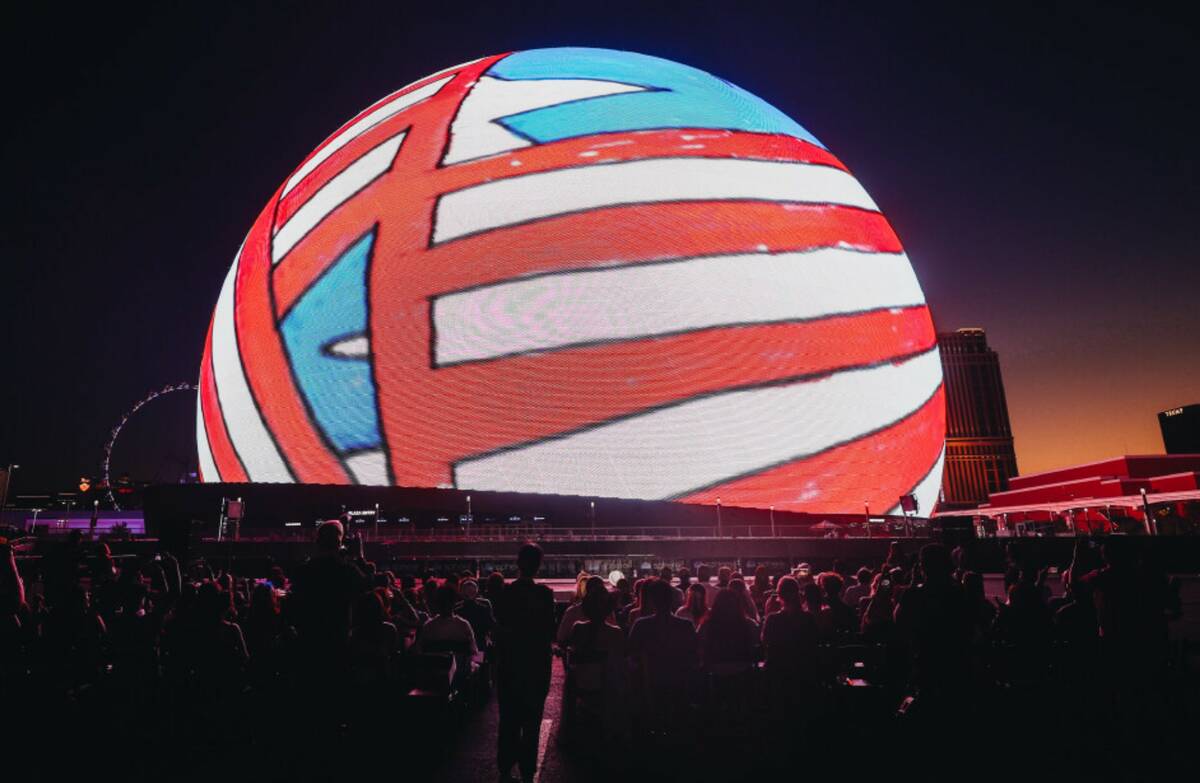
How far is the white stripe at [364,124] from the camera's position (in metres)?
16.4

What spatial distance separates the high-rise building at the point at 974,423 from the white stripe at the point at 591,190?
144m

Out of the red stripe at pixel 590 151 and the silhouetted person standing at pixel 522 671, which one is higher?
the red stripe at pixel 590 151

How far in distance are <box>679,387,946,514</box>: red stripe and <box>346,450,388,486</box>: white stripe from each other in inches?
282

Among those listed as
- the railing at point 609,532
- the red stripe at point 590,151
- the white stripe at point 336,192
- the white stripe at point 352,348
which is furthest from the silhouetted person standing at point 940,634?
the white stripe at point 336,192

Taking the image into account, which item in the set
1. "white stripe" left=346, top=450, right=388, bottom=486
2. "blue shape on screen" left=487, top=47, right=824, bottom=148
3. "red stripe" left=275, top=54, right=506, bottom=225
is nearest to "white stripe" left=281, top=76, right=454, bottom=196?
"red stripe" left=275, top=54, right=506, bottom=225

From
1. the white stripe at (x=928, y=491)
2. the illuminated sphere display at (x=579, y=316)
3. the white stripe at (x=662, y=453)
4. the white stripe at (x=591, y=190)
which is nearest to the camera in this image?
the white stripe at (x=662, y=453)

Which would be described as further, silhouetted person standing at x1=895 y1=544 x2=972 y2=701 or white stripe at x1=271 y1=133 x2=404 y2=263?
white stripe at x1=271 y1=133 x2=404 y2=263

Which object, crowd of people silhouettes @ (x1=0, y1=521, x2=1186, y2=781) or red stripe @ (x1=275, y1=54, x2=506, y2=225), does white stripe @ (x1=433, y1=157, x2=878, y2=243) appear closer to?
red stripe @ (x1=275, y1=54, x2=506, y2=225)

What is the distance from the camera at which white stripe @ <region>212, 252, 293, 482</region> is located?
1531cm

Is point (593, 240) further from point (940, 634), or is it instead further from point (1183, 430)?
point (1183, 430)

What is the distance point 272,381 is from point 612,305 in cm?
887

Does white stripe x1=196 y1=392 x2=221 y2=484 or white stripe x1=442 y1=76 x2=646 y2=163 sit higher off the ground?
white stripe x1=442 y1=76 x2=646 y2=163

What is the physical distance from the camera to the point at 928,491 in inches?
687

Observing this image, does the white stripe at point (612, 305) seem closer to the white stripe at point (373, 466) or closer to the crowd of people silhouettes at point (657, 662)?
the white stripe at point (373, 466)
